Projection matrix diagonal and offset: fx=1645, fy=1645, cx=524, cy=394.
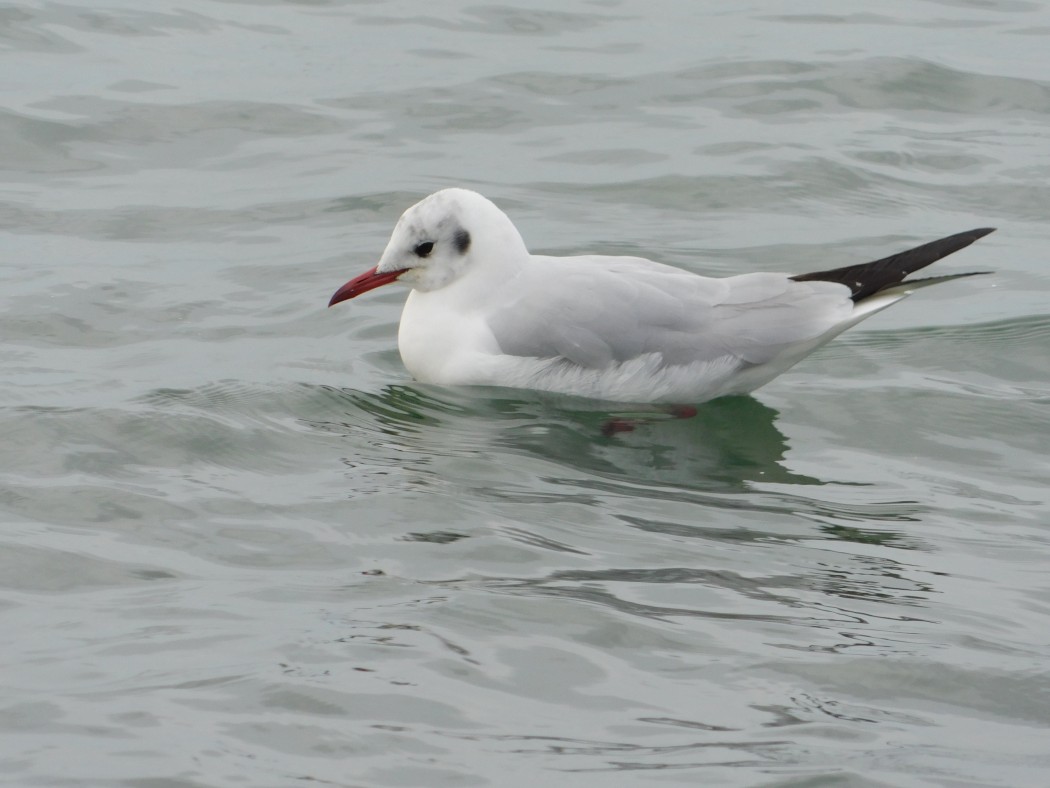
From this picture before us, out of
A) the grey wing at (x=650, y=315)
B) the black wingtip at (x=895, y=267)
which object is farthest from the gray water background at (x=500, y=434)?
the black wingtip at (x=895, y=267)

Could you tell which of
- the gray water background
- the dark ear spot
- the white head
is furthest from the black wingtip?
the dark ear spot

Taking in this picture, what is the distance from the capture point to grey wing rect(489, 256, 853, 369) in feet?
23.3

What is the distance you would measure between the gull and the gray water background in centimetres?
20

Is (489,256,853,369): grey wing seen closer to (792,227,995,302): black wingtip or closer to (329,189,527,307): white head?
(792,227,995,302): black wingtip

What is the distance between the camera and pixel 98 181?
33.4 ft

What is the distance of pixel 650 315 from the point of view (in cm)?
712

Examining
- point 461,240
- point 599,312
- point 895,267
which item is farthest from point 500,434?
point 895,267

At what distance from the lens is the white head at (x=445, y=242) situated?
745 centimetres

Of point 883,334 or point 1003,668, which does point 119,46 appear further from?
point 1003,668

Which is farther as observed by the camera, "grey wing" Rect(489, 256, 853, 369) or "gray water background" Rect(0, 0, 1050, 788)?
"grey wing" Rect(489, 256, 853, 369)

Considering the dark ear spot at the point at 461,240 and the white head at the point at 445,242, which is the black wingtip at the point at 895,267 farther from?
the dark ear spot at the point at 461,240

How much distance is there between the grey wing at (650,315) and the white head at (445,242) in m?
0.23

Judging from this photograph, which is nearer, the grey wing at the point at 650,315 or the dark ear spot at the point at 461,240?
the grey wing at the point at 650,315

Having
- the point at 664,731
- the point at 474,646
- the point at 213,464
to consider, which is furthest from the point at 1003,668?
the point at 213,464
